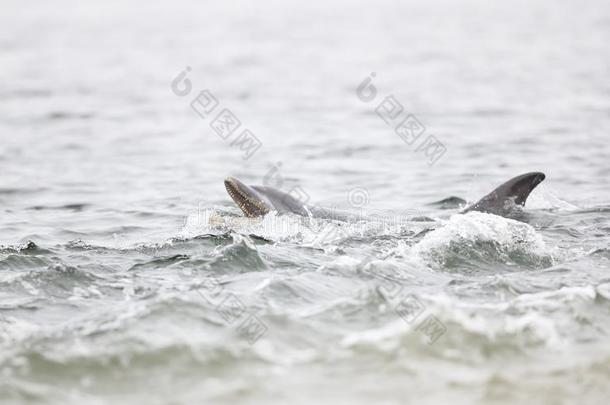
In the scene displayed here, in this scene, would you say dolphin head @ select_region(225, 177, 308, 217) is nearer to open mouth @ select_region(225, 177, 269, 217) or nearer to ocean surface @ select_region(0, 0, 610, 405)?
open mouth @ select_region(225, 177, 269, 217)

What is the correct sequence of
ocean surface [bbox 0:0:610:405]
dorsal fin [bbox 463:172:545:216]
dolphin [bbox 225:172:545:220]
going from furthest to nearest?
dorsal fin [bbox 463:172:545:216] → dolphin [bbox 225:172:545:220] → ocean surface [bbox 0:0:610:405]

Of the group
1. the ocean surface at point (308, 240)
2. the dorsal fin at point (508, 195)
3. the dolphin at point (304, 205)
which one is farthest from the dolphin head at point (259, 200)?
the dorsal fin at point (508, 195)

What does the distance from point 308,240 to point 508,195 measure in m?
2.60

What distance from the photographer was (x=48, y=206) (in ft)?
42.4

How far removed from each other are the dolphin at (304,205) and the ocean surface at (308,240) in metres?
0.20

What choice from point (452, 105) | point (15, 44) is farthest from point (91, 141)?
point (15, 44)

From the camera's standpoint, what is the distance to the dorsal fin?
10.7 metres

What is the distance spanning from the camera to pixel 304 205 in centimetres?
1076

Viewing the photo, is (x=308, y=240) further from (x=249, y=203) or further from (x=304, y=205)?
(x=304, y=205)

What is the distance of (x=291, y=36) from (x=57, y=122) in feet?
77.7

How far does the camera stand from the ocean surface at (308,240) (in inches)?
254

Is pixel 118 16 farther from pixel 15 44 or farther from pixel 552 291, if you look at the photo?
pixel 552 291

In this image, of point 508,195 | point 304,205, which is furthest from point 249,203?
point 508,195

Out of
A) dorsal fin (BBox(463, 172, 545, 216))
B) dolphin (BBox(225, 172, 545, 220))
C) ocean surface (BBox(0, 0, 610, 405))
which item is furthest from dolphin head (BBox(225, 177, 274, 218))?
dorsal fin (BBox(463, 172, 545, 216))
